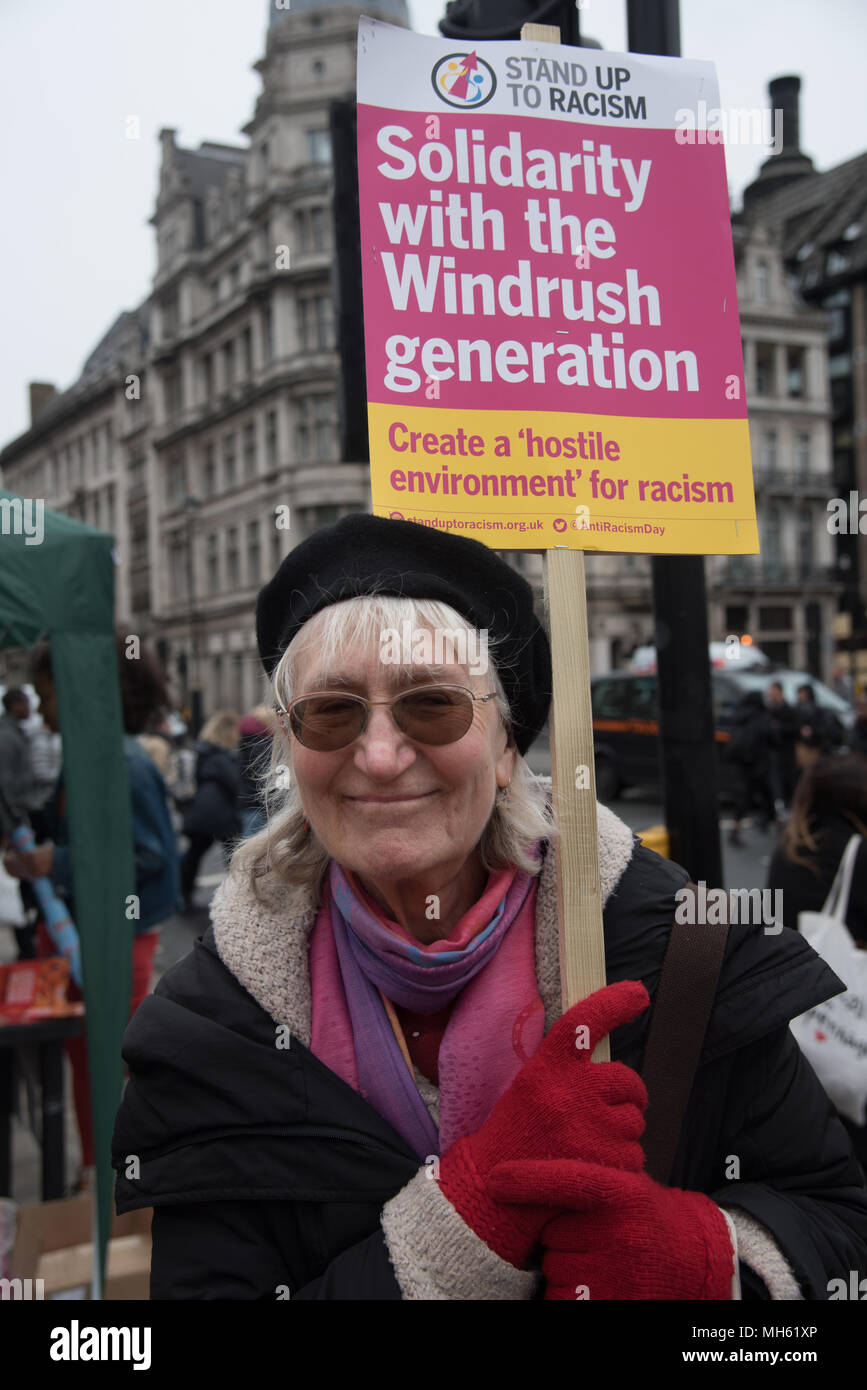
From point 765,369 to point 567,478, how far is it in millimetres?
41428

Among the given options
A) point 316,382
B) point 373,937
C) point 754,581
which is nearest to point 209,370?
point 316,382

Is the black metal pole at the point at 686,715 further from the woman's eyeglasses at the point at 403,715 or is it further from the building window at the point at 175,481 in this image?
the building window at the point at 175,481

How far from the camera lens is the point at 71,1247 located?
9.99 ft

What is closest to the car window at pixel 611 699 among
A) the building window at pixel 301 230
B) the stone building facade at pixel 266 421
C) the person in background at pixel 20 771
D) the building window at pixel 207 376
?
the person in background at pixel 20 771

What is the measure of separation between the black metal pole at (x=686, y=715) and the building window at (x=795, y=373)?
41.0 meters

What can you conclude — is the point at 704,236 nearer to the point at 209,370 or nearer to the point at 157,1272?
the point at 157,1272

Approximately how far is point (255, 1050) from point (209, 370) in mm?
44224

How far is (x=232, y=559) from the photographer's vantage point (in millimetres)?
40656

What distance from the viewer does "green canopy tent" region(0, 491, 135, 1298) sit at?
3.21 m

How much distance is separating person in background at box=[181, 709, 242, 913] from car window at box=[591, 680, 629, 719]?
689 centimetres

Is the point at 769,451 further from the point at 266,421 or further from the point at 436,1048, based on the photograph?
the point at 436,1048

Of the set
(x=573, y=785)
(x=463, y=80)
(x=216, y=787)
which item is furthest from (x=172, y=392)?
(x=573, y=785)

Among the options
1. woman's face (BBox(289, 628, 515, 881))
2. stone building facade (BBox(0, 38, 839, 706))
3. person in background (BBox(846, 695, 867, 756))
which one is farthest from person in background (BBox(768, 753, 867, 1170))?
stone building facade (BBox(0, 38, 839, 706))

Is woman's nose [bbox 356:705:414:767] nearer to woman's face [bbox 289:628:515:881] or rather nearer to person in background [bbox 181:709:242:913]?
woman's face [bbox 289:628:515:881]
